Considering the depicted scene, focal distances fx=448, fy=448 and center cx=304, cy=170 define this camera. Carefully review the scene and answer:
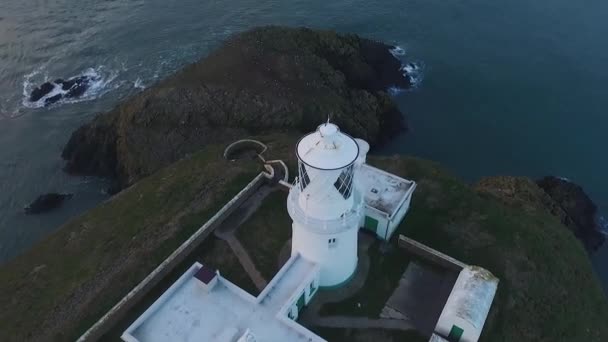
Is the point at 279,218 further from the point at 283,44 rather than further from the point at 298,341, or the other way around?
the point at 283,44

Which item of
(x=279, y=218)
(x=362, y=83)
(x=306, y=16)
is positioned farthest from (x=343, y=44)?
(x=279, y=218)

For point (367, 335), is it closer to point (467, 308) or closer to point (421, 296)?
point (421, 296)

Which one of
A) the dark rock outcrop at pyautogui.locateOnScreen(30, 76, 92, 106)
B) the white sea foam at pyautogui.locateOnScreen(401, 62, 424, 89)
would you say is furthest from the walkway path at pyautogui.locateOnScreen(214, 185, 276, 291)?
the dark rock outcrop at pyautogui.locateOnScreen(30, 76, 92, 106)

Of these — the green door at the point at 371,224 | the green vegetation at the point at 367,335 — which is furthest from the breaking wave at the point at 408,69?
the green vegetation at the point at 367,335

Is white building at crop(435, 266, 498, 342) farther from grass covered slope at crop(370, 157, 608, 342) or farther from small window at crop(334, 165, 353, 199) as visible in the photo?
small window at crop(334, 165, 353, 199)

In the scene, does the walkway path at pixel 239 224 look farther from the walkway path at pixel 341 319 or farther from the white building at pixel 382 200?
the white building at pixel 382 200

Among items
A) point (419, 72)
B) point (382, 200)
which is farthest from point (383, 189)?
point (419, 72)
